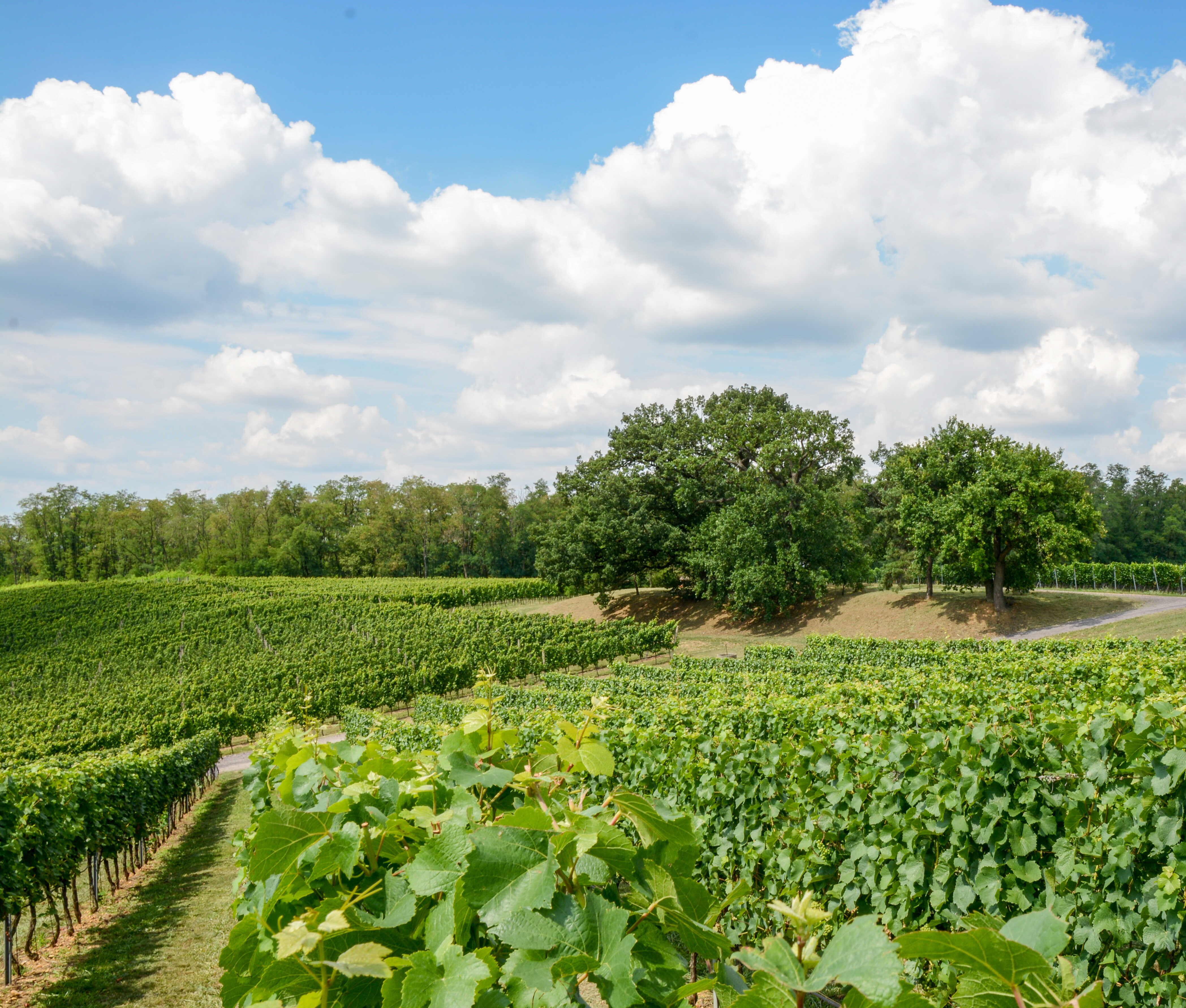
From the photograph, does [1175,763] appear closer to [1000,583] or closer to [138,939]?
[138,939]

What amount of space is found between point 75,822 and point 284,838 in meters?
10.8

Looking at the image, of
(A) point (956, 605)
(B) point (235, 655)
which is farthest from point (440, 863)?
(B) point (235, 655)

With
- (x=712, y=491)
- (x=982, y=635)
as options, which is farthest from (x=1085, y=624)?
(x=712, y=491)

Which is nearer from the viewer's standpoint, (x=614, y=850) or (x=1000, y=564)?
(x=614, y=850)

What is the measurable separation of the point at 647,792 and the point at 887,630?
2919 centimetres

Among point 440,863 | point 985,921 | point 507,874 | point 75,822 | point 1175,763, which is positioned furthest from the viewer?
point 75,822

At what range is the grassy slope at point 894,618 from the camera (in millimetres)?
A: 30609

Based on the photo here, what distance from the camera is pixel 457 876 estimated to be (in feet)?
3.76

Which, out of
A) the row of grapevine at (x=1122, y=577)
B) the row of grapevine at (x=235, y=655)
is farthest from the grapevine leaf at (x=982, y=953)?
the row of grapevine at (x=1122, y=577)

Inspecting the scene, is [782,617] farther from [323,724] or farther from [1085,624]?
[323,724]

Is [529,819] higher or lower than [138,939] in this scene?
higher

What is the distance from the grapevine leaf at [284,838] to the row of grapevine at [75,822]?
29.5 ft

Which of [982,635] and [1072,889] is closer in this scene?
[1072,889]

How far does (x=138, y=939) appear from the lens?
28.4 feet
